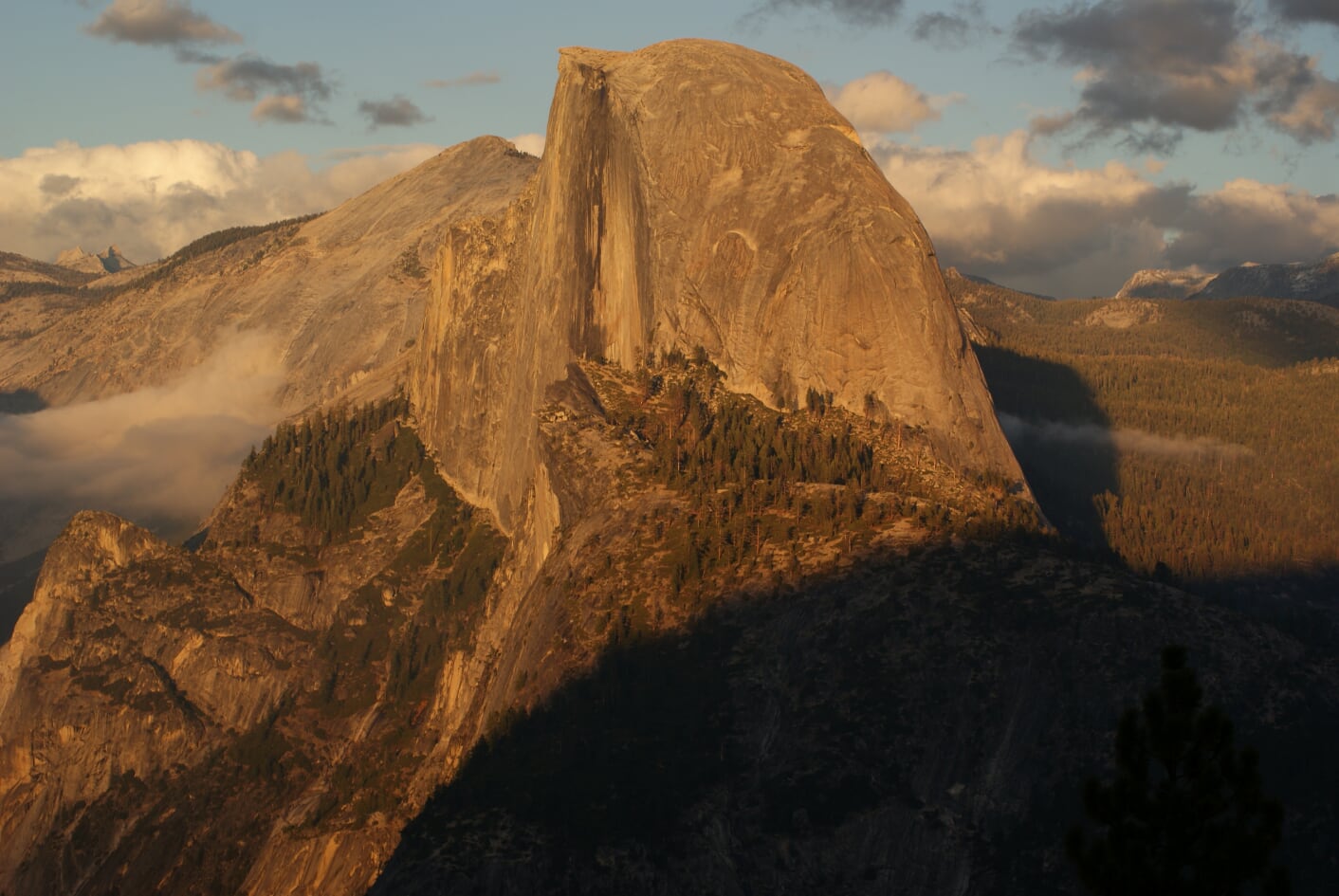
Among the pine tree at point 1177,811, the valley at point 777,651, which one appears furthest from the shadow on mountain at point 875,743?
the pine tree at point 1177,811

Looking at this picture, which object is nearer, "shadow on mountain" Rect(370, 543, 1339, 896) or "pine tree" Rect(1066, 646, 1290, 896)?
"pine tree" Rect(1066, 646, 1290, 896)

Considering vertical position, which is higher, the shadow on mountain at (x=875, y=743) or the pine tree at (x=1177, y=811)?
the pine tree at (x=1177, y=811)

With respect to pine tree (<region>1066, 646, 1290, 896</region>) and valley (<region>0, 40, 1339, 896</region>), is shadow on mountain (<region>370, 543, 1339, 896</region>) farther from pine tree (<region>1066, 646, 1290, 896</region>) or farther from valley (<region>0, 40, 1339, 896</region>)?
pine tree (<region>1066, 646, 1290, 896</region>)

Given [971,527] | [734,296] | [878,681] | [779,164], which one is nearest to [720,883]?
[878,681]

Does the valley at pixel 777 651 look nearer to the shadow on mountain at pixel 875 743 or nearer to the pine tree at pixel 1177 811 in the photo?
the shadow on mountain at pixel 875 743

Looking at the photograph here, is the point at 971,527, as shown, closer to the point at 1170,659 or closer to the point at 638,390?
the point at 638,390

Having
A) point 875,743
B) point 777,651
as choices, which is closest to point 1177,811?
point 875,743

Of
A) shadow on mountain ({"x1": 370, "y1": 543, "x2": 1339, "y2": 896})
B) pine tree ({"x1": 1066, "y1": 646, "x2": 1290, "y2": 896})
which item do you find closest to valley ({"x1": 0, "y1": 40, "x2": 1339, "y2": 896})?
shadow on mountain ({"x1": 370, "y1": 543, "x2": 1339, "y2": 896})
